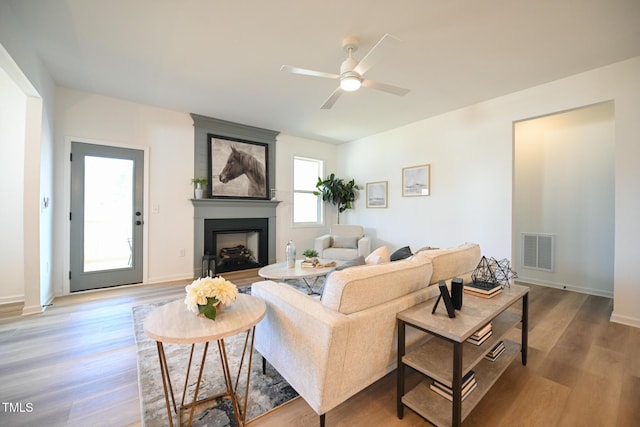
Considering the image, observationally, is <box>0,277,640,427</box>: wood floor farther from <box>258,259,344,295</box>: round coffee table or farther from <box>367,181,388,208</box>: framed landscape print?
<box>367,181,388,208</box>: framed landscape print

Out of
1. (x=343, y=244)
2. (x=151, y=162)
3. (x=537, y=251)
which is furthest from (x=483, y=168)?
(x=151, y=162)

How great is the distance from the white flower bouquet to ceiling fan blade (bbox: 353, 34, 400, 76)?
1.86m

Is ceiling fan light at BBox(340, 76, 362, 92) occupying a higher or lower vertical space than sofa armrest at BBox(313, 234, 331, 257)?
higher

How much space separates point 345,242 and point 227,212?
7.29 feet

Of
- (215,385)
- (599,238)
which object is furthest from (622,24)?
(215,385)

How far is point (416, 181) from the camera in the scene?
4457mm

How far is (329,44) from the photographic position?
2373mm

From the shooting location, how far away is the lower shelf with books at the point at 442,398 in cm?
130

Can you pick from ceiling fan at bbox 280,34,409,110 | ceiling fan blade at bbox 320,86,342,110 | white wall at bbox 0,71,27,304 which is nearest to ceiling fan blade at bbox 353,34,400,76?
ceiling fan at bbox 280,34,409,110

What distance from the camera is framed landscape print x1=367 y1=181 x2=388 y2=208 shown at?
497 centimetres

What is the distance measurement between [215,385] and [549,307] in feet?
12.1

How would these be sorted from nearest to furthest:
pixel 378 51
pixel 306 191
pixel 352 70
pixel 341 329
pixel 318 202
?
pixel 341 329
pixel 378 51
pixel 352 70
pixel 306 191
pixel 318 202

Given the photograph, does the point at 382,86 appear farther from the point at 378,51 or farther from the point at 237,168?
the point at 237,168

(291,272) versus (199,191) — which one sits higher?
(199,191)
